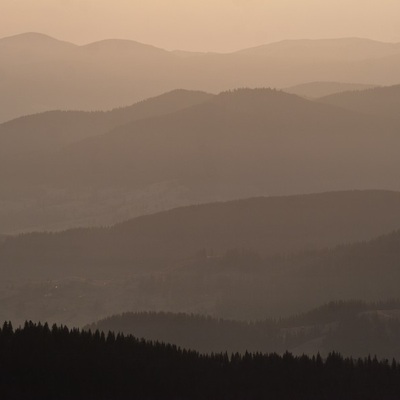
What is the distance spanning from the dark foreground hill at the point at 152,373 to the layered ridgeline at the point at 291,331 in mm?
50114

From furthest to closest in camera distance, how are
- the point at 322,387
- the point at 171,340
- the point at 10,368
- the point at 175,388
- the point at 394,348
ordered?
1. the point at 171,340
2. the point at 394,348
3. the point at 322,387
4. the point at 175,388
5. the point at 10,368

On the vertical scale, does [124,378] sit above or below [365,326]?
below

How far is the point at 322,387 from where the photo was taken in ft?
342

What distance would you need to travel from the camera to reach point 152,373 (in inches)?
3821

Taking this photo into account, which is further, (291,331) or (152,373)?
(291,331)

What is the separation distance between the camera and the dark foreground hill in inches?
3524

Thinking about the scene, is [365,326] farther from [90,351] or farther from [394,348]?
[90,351]

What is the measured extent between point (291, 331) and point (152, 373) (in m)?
81.2

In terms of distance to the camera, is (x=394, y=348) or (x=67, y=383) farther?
(x=394, y=348)

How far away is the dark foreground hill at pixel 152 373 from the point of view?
89.5m

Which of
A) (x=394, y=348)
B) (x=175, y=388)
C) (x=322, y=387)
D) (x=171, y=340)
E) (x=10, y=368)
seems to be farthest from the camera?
(x=171, y=340)

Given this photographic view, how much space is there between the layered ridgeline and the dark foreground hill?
5011cm

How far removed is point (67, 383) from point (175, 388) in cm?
777

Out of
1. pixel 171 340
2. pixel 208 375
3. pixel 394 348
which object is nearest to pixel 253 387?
pixel 208 375
